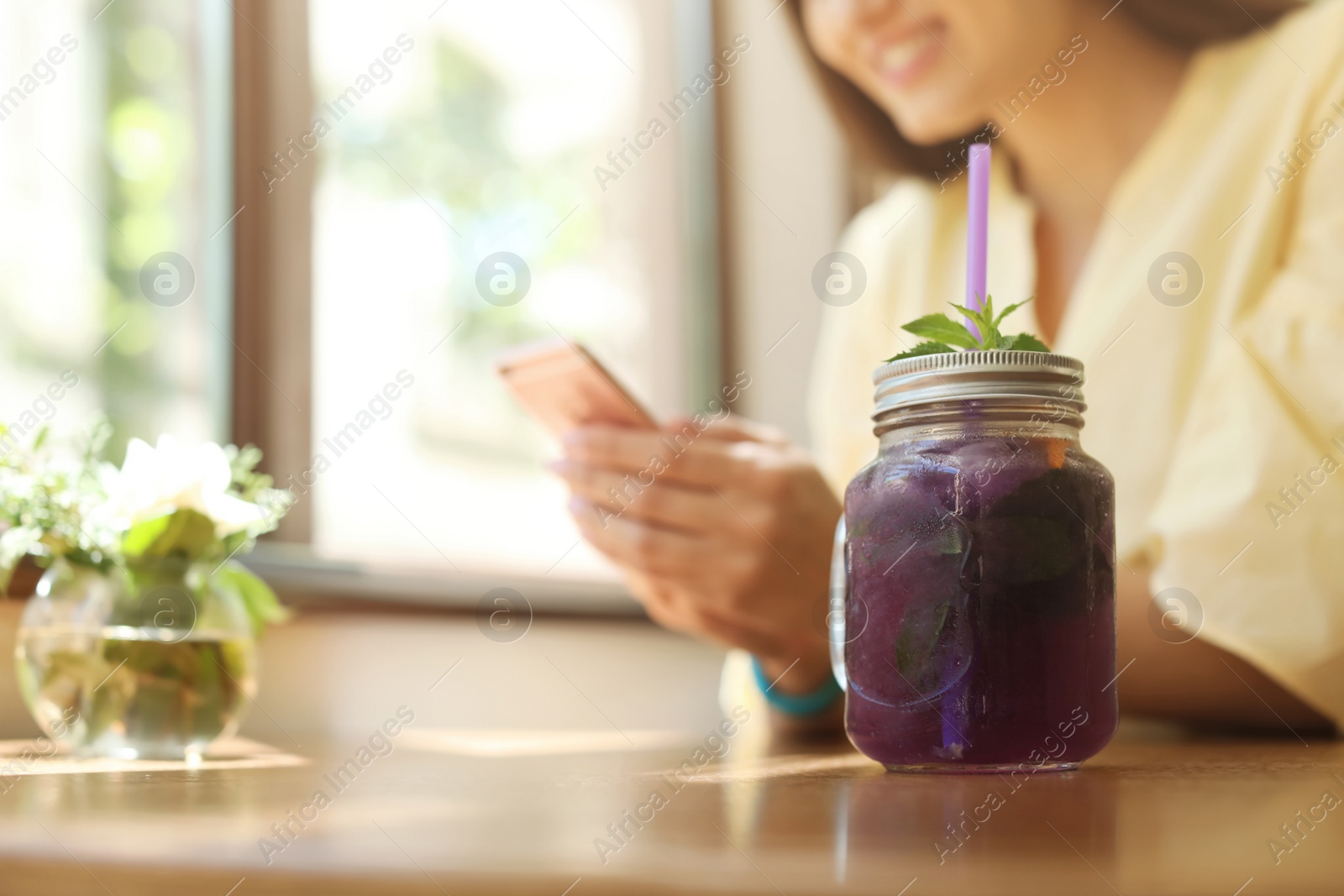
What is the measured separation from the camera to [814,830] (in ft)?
1.20

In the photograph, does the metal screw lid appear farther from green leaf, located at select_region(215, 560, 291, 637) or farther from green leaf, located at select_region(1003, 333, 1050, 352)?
green leaf, located at select_region(215, 560, 291, 637)

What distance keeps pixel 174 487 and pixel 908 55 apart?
3.12ft

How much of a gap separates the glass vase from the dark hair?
3.48 ft

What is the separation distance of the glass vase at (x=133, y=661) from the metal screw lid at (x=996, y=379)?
1.97 feet

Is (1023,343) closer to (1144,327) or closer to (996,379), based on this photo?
(996,379)

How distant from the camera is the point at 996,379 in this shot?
1.76 feet

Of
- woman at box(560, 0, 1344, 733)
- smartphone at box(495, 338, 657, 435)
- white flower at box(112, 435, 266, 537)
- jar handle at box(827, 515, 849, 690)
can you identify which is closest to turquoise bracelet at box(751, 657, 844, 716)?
Answer: woman at box(560, 0, 1344, 733)

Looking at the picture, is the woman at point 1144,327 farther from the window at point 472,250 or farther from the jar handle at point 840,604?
the window at point 472,250

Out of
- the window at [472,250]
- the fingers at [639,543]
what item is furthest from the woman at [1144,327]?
the window at [472,250]

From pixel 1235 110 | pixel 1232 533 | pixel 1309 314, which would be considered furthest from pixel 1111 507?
pixel 1235 110

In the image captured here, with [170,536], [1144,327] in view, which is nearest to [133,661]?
[170,536]

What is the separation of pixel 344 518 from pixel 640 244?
2.83 ft

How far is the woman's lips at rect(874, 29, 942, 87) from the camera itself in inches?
49.8

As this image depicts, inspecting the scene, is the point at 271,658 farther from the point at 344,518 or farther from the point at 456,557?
the point at 456,557
